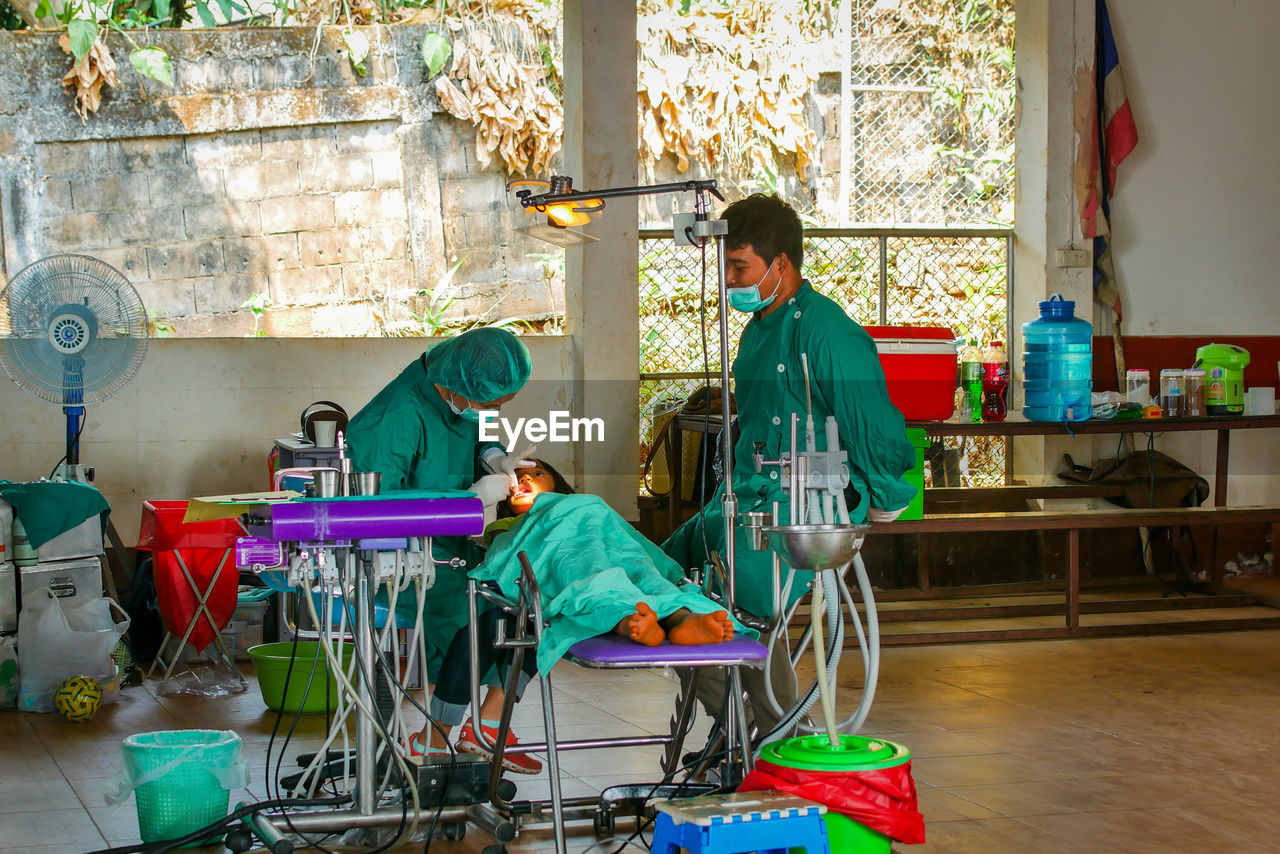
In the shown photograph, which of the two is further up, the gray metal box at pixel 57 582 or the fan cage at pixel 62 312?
the fan cage at pixel 62 312

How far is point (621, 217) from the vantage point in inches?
235

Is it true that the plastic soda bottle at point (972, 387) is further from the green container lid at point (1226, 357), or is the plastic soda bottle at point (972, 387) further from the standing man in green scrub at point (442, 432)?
the standing man in green scrub at point (442, 432)

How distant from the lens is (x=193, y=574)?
4.64 metres

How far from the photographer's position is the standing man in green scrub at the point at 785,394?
3.00m

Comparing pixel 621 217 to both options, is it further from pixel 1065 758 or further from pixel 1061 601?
pixel 1065 758

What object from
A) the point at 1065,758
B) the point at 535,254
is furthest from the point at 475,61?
the point at 1065,758

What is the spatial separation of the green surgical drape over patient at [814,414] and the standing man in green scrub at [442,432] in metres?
0.60

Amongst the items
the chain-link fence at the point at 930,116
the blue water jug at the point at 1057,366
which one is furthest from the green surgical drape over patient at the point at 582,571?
the chain-link fence at the point at 930,116

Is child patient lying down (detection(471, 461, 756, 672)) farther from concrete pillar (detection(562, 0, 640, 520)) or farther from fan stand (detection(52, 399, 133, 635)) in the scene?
concrete pillar (detection(562, 0, 640, 520))

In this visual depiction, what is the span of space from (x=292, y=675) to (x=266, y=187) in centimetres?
393

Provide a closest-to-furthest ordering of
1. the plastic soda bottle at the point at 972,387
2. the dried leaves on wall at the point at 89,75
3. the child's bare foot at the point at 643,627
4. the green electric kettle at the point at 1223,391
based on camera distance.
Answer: the child's bare foot at the point at 643,627 < the plastic soda bottle at the point at 972,387 < the green electric kettle at the point at 1223,391 < the dried leaves on wall at the point at 89,75

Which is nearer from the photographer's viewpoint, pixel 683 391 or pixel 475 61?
pixel 683 391

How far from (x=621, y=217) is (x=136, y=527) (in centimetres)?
266

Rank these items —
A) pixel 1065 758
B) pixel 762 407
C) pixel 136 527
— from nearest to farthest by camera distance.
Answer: pixel 762 407
pixel 1065 758
pixel 136 527
